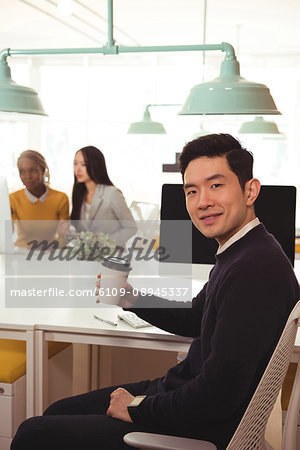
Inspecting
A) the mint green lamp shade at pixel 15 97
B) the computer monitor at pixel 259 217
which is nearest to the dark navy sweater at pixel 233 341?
the computer monitor at pixel 259 217

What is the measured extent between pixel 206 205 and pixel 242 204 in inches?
3.9

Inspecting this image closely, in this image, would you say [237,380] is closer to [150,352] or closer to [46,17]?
[150,352]

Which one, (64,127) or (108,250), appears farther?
(64,127)

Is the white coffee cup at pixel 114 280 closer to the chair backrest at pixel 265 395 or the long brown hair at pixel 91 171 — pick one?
the chair backrest at pixel 265 395

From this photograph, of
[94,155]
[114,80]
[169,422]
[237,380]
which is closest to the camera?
[237,380]

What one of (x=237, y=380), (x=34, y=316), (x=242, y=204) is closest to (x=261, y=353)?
(x=237, y=380)

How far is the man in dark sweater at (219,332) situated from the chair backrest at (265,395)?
0.21 feet

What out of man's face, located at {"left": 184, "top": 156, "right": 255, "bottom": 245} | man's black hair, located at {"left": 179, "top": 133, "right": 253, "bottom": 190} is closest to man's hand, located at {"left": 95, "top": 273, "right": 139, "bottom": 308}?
man's face, located at {"left": 184, "top": 156, "right": 255, "bottom": 245}

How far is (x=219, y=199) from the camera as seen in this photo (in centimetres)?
157

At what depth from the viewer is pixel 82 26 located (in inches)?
244

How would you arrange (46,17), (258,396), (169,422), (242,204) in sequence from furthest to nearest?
1. (46,17)
2. (242,204)
3. (169,422)
4. (258,396)

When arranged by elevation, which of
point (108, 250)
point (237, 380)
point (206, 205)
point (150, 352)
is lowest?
point (150, 352)

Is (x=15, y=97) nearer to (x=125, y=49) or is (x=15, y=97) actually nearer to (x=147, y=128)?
(x=125, y=49)

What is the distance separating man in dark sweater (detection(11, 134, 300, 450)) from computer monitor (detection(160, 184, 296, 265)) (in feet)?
→ 2.67
